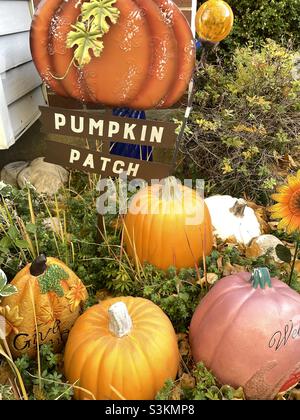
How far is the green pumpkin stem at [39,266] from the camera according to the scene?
140cm

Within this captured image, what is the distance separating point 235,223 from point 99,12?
3.92 ft

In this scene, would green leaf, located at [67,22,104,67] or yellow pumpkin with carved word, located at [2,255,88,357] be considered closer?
yellow pumpkin with carved word, located at [2,255,88,357]

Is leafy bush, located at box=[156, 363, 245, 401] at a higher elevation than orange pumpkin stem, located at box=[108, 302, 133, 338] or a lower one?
lower

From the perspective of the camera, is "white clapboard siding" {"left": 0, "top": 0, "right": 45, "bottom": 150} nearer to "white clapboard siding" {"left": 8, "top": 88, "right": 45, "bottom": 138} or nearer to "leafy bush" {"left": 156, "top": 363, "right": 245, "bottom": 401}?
"white clapboard siding" {"left": 8, "top": 88, "right": 45, "bottom": 138}

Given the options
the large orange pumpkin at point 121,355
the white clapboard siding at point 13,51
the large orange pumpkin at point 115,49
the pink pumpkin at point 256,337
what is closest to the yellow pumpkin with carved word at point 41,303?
the large orange pumpkin at point 121,355

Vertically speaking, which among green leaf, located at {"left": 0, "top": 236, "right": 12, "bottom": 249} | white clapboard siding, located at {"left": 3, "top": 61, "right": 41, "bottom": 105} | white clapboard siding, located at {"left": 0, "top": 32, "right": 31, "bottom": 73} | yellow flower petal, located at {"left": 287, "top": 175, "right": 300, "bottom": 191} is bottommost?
green leaf, located at {"left": 0, "top": 236, "right": 12, "bottom": 249}

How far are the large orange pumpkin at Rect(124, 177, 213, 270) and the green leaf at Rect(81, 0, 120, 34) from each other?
69 centimetres

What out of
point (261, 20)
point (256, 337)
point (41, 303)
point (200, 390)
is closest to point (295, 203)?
point (256, 337)

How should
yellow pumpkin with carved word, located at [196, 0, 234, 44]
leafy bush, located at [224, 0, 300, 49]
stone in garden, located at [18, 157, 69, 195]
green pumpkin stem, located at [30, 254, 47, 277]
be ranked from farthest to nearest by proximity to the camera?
1. leafy bush, located at [224, 0, 300, 49]
2. stone in garden, located at [18, 157, 69, 195]
3. yellow pumpkin with carved word, located at [196, 0, 234, 44]
4. green pumpkin stem, located at [30, 254, 47, 277]

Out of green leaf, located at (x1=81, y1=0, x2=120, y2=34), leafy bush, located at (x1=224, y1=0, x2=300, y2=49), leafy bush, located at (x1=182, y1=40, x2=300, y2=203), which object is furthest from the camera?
leafy bush, located at (x1=224, y1=0, x2=300, y2=49)

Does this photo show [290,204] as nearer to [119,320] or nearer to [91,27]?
[119,320]

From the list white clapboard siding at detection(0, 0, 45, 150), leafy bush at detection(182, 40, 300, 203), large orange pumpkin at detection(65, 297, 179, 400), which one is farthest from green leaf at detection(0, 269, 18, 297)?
leafy bush at detection(182, 40, 300, 203)

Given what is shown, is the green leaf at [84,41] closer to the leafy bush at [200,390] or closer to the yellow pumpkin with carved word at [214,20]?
the yellow pumpkin with carved word at [214,20]

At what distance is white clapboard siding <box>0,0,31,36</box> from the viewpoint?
239 centimetres
